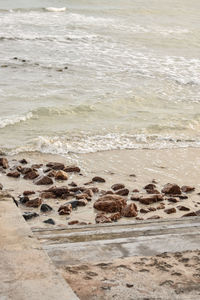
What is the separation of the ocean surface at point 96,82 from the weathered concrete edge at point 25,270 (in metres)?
4.01

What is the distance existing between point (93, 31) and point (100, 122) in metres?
9.84

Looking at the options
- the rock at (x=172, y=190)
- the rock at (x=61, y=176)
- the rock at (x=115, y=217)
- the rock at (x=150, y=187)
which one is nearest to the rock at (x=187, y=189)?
the rock at (x=172, y=190)

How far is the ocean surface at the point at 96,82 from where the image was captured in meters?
7.84

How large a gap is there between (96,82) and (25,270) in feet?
27.5

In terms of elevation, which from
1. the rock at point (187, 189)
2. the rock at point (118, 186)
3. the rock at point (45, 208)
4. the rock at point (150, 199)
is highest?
the rock at point (45, 208)

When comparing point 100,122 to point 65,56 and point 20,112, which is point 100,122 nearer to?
point 20,112

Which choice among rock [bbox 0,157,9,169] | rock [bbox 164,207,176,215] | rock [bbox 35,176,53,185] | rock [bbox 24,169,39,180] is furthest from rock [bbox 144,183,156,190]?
rock [bbox 0,157,9,169]

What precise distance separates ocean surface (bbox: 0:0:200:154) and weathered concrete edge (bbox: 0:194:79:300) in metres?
4.01

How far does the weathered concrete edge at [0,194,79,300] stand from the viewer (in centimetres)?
257

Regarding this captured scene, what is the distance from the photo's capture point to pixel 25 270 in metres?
2.74

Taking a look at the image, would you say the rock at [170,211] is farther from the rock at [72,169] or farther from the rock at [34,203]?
the rock at [72,169]

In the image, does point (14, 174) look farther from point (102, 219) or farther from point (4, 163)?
point (102, 219)

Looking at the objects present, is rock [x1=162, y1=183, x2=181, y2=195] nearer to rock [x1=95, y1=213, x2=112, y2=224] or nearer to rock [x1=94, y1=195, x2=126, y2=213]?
rock [x1=94, y1=195, x2=126, y2=213]

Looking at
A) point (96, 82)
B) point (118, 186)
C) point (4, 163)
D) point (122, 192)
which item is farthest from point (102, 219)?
point (96, 82)
